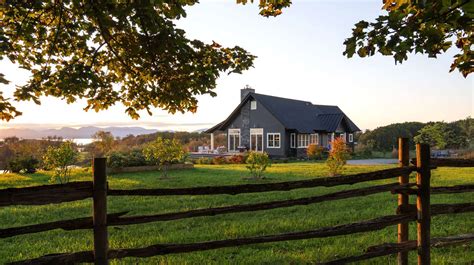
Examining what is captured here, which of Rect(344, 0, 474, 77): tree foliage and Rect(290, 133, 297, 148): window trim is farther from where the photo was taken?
Rect(290, 133, 297, 148): window trim

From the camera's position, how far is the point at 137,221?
13.6 ft

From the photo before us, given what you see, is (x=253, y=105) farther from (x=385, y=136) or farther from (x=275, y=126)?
(x=385, y=136)

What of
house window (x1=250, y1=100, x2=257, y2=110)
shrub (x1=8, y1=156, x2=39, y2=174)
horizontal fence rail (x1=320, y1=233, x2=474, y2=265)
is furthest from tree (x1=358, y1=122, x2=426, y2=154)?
horizontal fence rail (x1=320, y1=233, x2=474, y2=265)

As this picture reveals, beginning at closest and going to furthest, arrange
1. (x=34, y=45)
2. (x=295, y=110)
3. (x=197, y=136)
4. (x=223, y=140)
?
(x=34, y=45), (x=295, y=110), (x=223, y=140), (x=197, y=136)

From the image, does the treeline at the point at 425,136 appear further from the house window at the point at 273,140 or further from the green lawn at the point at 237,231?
the green lawn at the point at 237,231

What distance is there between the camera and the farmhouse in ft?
119

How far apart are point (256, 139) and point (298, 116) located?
17.5ft

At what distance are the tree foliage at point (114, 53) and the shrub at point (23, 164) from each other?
15.8 metres

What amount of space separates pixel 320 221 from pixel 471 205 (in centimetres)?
314

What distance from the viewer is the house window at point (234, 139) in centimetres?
3900

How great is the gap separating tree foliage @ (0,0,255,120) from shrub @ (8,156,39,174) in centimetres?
1582

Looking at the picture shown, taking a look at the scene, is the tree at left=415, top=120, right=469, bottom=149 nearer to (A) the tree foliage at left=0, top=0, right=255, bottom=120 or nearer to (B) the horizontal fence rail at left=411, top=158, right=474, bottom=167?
(B) the horizontal fence rail at left=411, top=158, right=474, bottom=167

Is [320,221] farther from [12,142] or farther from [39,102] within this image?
[12,142]

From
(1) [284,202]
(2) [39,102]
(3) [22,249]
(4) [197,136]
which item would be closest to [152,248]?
(1) [284,202]
